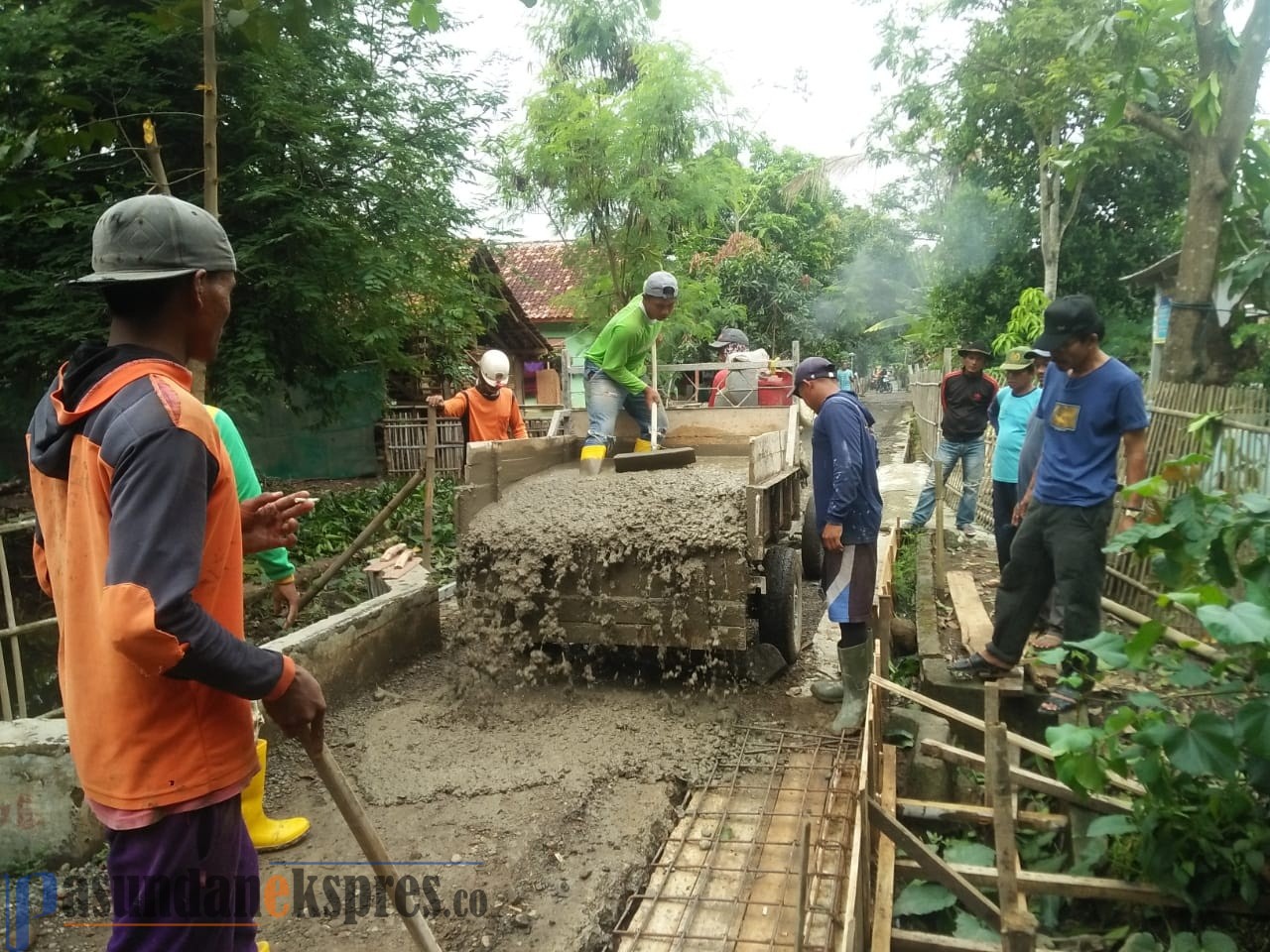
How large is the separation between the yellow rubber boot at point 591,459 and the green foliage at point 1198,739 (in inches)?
126

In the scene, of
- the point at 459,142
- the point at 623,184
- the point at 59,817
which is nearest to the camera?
the point at 59,817

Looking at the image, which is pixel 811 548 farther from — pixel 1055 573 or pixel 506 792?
pixel 506 792

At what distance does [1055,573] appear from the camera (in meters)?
4.06

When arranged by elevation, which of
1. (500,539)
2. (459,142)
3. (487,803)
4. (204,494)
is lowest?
(487,803)

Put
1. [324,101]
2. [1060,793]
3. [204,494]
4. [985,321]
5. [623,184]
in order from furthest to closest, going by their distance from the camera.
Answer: [985,321], [623,184], [324,101], [1060,793], [204,494]

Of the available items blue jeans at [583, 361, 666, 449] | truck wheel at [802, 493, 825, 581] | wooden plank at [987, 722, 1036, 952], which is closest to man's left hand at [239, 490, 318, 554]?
wooden plank at [987, 722, 1036, 952]

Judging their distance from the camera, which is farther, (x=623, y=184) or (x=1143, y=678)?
(x=623, y=184)

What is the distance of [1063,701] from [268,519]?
11.5 ft

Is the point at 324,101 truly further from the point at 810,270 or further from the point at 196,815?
the point at 810,270

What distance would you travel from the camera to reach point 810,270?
1059 inches

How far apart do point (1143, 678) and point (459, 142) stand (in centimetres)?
821

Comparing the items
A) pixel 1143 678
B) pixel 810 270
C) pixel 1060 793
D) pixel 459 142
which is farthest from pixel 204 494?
pixel 810 270

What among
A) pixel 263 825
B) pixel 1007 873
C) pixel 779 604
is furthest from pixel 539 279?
pixel 1007 873

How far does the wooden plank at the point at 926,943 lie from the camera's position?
2.93m
